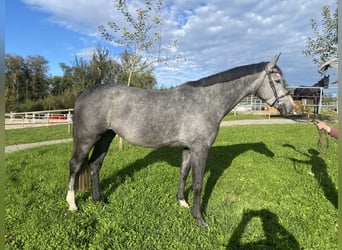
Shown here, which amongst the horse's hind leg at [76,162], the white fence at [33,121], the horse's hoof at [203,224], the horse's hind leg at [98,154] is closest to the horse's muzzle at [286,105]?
the horse's hoof at [203,224]

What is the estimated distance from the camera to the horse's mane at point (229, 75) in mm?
3873

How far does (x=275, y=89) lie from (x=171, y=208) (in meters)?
2.52

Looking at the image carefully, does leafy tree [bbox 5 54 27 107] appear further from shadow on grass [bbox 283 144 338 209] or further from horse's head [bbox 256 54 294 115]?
horse's head [bbox 256 54 294 115]

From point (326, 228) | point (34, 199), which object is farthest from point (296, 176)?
point (34, 199)

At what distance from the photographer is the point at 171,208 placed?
13.3ft

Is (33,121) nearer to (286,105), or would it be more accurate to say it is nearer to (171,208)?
(171,208)

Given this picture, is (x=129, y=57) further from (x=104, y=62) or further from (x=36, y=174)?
(x=104, y=62)

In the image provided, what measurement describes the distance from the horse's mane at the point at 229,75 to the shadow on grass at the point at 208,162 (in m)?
2.06

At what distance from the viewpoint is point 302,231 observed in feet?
11.3

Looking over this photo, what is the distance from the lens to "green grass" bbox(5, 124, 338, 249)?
3.20 meters

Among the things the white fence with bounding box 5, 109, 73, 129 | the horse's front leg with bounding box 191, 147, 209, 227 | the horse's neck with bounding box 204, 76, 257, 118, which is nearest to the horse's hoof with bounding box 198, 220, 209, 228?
the horse's front leg with bounding box 191, 147, 209, 227

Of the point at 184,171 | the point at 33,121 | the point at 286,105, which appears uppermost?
the point at 286,105

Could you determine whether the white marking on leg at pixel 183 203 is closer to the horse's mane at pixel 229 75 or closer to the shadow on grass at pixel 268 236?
the shadow on grass at pixel 268 236

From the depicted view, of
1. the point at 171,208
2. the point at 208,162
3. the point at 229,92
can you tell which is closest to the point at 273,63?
the point at 229,92
